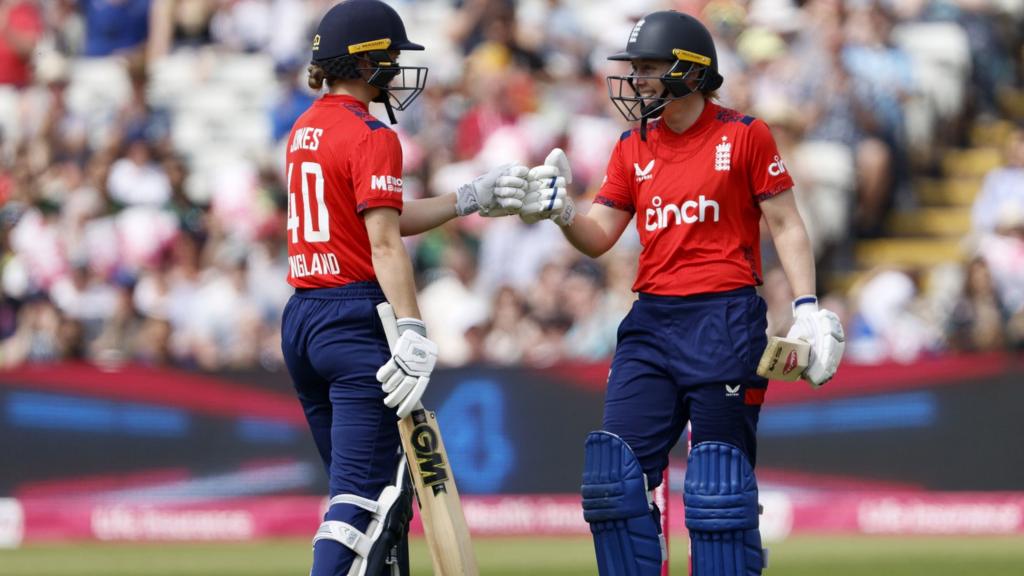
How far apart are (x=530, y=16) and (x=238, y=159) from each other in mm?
2514

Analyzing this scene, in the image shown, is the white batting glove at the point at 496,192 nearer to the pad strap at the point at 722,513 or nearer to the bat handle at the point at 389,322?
the bat handle at the point at 389,322

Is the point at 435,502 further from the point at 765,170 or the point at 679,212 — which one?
the point at 765,170

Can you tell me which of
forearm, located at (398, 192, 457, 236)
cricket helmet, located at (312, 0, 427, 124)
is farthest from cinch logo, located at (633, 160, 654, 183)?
cricket helmet, located at (312, 0, 427, 124)

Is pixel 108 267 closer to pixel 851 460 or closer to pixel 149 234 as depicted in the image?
pixel 149 234

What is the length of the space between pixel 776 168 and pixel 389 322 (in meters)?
1.35

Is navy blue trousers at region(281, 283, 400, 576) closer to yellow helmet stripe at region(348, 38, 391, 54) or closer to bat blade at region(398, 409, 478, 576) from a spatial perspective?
bat blade at region(398, 409, 478, 576)

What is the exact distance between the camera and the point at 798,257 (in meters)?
5.59

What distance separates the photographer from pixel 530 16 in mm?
13094

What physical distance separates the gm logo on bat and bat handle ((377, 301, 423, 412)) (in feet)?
0.30

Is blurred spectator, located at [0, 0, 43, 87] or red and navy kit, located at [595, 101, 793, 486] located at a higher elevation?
blurred spectator, located at [0, 0, 43, 87]

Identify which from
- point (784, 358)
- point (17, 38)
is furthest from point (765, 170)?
point (17, 38)

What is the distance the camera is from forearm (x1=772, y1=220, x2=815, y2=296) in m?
5.58

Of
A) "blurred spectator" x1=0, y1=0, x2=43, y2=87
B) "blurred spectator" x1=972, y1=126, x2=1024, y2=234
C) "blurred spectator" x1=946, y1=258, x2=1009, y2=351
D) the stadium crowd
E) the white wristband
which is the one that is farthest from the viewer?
"blurred spectator" x1=0, y1=0, x2=43, y2=87

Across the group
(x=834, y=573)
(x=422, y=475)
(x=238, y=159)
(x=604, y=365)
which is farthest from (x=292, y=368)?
(x=238, y=159)
